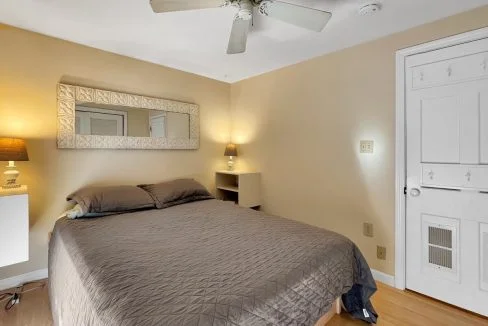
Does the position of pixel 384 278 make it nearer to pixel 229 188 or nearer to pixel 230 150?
pixel 229 188

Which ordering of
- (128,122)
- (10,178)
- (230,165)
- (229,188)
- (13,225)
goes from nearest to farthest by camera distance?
(13,225) → (10,178) → (128,122) → (229,188) → (230,165)

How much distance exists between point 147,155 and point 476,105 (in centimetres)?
302

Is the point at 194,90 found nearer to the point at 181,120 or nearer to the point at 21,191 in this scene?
the point at 181,120

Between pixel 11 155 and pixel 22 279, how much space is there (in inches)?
44.5

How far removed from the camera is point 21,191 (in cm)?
196

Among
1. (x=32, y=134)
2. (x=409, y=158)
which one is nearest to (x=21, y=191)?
(x=32, y=134)

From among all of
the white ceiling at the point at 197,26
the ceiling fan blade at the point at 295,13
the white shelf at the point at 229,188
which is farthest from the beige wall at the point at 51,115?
the ceiling fan blade at the point at 295,13

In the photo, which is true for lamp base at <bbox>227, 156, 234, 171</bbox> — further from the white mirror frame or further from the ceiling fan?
the ceiling fan

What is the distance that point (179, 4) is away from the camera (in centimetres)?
145

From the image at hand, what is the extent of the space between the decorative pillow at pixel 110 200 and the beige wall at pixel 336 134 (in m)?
1.58

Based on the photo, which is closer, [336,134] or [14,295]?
[14,295]

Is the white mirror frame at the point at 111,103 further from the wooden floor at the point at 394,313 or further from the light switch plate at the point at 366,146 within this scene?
the light switch plate at the point at 366,146

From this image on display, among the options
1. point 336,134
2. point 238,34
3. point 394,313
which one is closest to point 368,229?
point 394,313

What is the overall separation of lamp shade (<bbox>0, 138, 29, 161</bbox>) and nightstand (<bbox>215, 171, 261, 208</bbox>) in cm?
208
